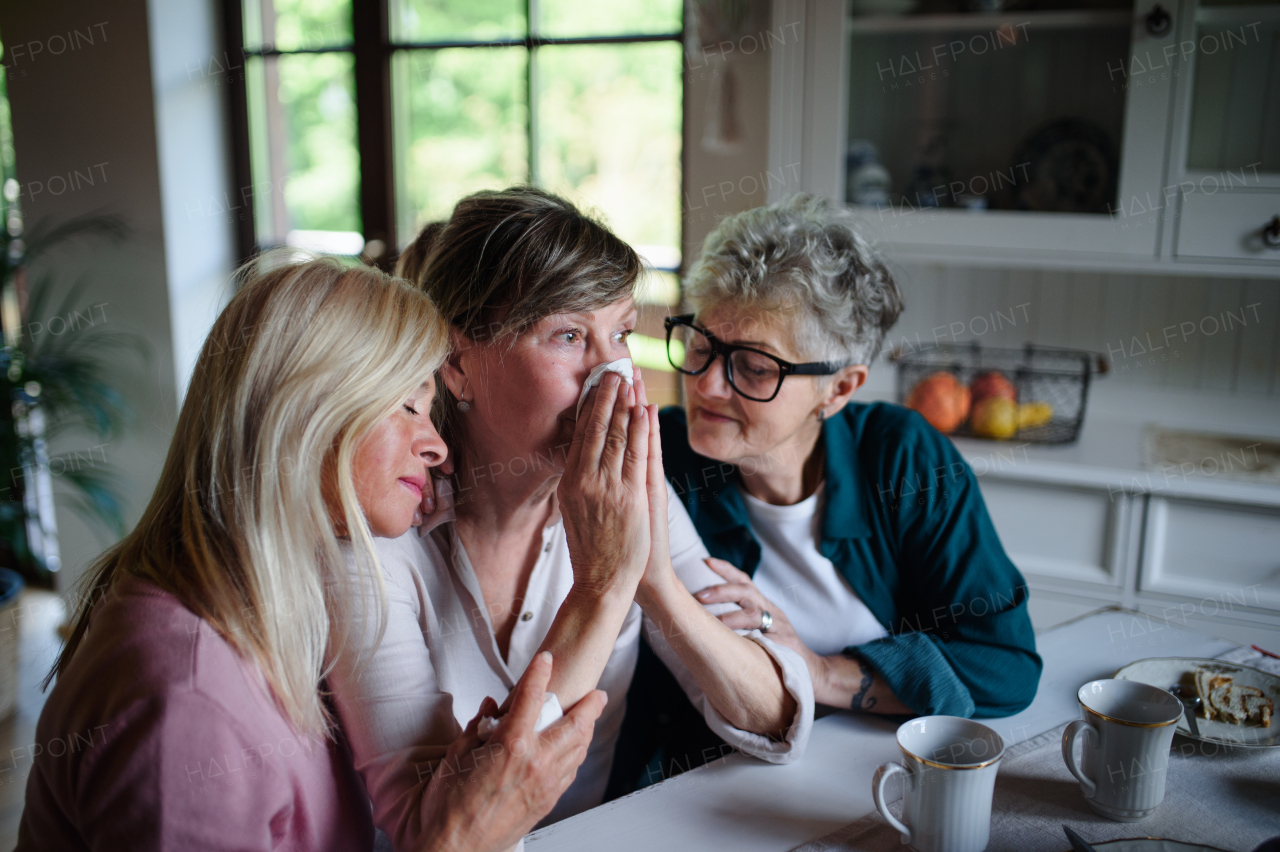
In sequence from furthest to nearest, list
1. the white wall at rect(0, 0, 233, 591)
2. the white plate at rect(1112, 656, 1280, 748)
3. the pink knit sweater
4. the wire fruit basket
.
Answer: the white wall at rect(0, 0, 233, 591), the wire fruit basket, the white plate at rect(1112, 656, 1280, 748), the pink knit sweater

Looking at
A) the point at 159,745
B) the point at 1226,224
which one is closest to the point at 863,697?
the point at 159,745

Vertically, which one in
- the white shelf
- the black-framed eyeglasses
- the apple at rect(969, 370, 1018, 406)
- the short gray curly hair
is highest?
the white shelf

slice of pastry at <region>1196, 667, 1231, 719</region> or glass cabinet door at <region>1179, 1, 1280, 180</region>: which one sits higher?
glass cabinet door at <region>1179, 1, 1280, 180</region>

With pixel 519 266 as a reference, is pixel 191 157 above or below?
above

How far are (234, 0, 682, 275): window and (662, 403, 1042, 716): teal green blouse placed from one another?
154cm

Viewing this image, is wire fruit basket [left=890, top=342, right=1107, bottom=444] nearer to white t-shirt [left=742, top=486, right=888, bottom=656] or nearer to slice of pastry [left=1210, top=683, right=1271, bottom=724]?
white t-shirt [left=742, top=486, right=888, bottom=656]

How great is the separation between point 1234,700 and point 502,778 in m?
0.90

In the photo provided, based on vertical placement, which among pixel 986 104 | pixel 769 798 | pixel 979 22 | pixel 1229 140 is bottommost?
pixel 769 798

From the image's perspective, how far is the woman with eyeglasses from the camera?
143 cm

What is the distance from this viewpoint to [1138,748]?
95 centimetres

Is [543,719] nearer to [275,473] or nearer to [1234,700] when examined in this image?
[275,473]

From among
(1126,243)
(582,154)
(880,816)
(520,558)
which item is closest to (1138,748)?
(880,816)

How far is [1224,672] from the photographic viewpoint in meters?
1.23

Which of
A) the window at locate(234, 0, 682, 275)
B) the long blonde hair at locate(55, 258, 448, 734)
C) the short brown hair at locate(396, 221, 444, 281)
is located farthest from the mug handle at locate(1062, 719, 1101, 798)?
the window at locate(234, 0, 682, 275)
